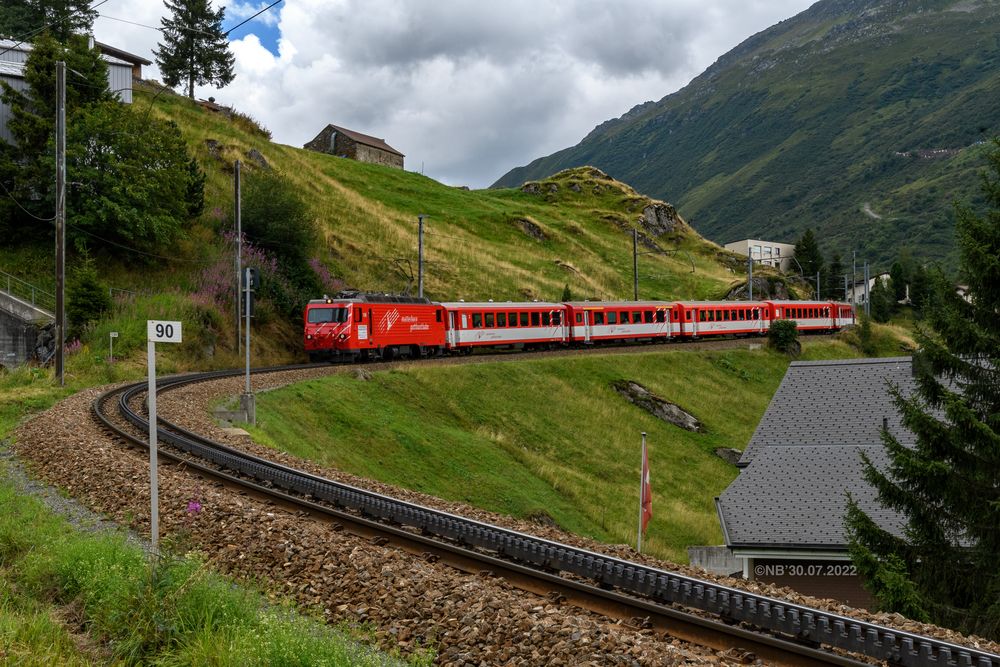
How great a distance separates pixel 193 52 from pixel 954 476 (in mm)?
77540

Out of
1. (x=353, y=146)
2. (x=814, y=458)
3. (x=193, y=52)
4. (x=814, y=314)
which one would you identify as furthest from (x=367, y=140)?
(x=814, y=458)

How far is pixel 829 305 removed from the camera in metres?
68.6

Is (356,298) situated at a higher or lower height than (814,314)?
higher

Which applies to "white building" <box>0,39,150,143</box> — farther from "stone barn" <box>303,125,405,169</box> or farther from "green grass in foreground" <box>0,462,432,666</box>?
"stone barn" <box>303,125,405,169</box>

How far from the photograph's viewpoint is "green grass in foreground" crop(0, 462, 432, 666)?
6.40 metres

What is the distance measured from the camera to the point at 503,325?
44438mm

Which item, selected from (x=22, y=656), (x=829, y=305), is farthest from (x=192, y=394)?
(x=829, y=305)

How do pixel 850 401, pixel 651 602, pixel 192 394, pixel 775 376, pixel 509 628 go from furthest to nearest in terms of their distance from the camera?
pixel 775 376
pixel 850 401
pixel 192 394
pixel 651 602
pixel 509 628

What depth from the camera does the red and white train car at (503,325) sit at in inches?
1645

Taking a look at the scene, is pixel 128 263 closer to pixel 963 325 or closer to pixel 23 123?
pixel 23 123

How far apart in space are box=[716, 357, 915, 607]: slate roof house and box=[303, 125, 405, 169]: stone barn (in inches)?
3440

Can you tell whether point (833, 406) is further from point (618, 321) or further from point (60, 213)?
point (60, 213)

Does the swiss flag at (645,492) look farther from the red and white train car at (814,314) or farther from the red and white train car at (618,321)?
the red and white train car at (814,314)

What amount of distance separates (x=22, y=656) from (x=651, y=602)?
5703 mm
